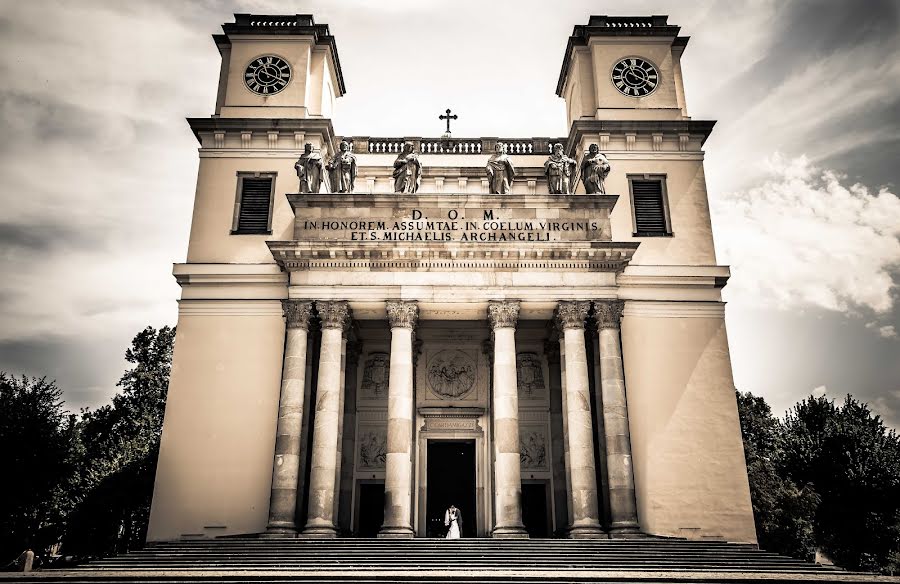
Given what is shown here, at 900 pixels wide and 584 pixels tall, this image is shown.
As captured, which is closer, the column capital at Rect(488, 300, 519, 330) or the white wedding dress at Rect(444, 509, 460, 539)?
the white wedding dress at Rect(444, 509, 460, 539)

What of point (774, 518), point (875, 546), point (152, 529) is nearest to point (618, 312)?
point (152, 529)

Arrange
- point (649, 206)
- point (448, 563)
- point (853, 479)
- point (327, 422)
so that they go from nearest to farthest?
point (448, 563) < point (327, 422) < point (649, 206) < point (853, 479)

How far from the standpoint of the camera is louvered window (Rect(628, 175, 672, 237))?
977 inches

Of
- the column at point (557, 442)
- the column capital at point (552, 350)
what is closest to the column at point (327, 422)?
the column capital at point (552, 350)

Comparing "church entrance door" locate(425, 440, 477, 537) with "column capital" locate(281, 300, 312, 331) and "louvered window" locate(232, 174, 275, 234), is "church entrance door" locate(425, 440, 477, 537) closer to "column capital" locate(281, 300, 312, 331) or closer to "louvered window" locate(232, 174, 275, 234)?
"column capital" locate(281, 300, 312, 331)

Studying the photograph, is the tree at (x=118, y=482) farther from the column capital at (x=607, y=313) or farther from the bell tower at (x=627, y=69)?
the bell tower at (x=627, y=69)

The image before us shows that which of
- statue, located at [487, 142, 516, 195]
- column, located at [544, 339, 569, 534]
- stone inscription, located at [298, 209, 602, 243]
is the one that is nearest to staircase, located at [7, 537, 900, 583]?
column, located at [544, 339, 569, 534]

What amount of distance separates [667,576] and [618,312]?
9.97m

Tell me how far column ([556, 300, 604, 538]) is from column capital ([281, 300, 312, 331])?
7.86 m

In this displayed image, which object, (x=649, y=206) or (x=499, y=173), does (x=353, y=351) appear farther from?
(x=649, y=206)

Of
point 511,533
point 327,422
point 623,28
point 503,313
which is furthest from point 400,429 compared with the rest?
point 623,28

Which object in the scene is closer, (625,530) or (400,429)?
A: (625,530)

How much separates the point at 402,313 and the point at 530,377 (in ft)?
20.3

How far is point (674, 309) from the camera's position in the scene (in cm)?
2358
